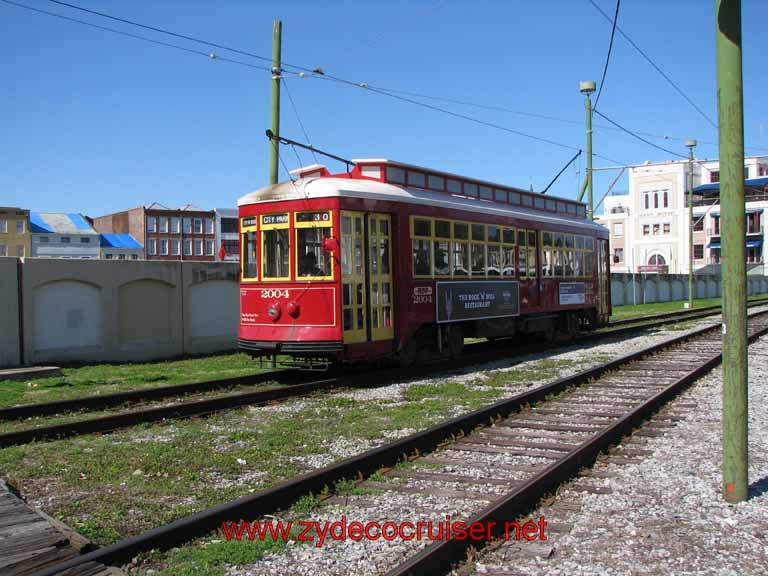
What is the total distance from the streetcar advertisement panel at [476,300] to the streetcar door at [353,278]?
81.9 inches

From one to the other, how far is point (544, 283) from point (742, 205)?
1200cm

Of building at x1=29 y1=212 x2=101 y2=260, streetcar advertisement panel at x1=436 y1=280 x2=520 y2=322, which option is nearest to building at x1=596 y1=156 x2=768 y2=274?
building at x1=29 y1=212 x2=101 y2=260

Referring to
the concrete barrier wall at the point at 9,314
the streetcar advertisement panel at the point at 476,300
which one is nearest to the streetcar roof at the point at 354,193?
the streetcar advertisement panel at the point at 476,300

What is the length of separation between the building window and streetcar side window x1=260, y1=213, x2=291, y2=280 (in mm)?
82188

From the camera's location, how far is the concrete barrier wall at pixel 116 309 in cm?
1455

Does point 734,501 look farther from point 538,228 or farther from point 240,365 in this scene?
point 538,228

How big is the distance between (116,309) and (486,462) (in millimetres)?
11113

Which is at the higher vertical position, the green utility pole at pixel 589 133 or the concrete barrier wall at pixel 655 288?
the green utility pole at pixel 589 133

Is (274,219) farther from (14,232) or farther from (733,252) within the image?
(14,232)

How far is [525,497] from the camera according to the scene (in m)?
5.49

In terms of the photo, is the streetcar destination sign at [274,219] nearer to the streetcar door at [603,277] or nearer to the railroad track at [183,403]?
the railroad track at [183,403]

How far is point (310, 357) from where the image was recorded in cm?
1216

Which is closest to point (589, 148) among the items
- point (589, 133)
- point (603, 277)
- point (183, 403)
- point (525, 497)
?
point (589, 133)

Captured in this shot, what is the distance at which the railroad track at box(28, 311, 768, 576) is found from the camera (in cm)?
462
